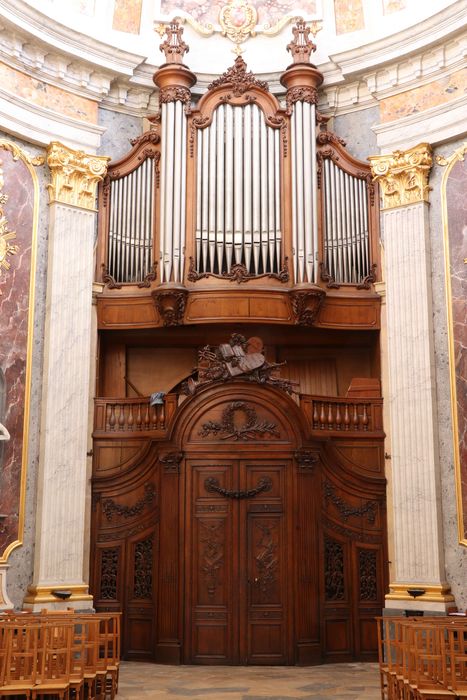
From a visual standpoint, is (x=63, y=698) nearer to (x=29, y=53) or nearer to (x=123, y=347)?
(x=123, y=347)

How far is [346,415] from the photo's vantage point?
1315cm

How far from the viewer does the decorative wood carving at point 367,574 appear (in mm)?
12648

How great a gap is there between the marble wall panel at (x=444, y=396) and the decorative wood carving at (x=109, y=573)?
4.48m

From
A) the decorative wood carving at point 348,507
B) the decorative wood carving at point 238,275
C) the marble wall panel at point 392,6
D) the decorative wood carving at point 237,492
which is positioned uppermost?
the marble wall panel at point 392,6

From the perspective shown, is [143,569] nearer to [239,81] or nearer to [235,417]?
[235,417]

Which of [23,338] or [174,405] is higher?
[23,338]

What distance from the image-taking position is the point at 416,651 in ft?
24.8

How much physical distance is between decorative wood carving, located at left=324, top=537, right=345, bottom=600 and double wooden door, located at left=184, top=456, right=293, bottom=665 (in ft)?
1.95

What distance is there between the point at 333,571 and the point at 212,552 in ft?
5.50

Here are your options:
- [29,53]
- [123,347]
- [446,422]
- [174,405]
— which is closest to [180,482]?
[174,405]

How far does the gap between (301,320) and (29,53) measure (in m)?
5.40

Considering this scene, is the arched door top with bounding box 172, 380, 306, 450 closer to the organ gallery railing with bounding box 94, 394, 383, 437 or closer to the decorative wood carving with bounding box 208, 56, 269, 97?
the organ gallery railing with bounding box 94, 394, 383, 437

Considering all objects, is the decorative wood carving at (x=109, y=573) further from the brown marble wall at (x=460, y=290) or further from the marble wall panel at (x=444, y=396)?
the brown marble wall at (x=460, y=290)

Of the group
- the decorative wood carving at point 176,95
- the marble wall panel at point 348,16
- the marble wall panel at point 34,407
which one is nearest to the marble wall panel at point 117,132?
the decorative wood carving at point 176,95
